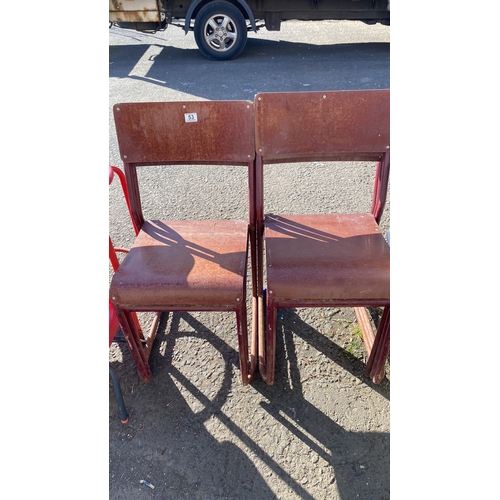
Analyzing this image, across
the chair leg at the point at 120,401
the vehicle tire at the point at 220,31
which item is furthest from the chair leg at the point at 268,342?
the vehicle tire at the point at 220,31

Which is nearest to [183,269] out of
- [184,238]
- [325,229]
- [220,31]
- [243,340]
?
[184,238]

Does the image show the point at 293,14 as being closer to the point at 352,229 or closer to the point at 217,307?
the point at 352,229

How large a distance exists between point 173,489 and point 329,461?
1.86ft

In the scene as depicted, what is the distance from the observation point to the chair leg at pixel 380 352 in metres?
1.48

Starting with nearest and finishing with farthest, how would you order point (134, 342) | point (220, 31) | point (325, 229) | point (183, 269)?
point (183, 269) → point (134, 342) → point (325, 229) → point (220, 31)

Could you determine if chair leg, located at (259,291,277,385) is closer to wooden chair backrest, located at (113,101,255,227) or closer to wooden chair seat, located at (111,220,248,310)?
wooden chair seat, located at (111,220,248,310)

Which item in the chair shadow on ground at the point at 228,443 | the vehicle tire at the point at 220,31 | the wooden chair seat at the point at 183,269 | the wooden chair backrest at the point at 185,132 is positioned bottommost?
the chair shadow on ground at the point at 228,443

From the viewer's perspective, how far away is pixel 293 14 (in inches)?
241

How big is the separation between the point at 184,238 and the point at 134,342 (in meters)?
0.46

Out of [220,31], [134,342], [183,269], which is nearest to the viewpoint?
[183,269]

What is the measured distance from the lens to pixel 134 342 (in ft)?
5.00

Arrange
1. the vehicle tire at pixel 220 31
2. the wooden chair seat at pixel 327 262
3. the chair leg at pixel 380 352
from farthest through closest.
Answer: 1. the vehicle tire at pixel 220 31
2. the chair leg at pixel 380 352
3. the wooden chair seat at pixel 327 262

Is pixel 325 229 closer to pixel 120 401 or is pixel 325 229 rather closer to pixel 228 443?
pixel 228 443

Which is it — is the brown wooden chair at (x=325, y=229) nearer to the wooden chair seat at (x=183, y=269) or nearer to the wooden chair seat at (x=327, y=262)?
the wooden chair seat at (x=327, y=262)
